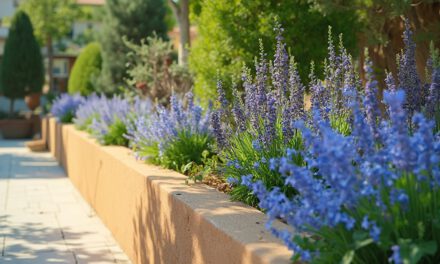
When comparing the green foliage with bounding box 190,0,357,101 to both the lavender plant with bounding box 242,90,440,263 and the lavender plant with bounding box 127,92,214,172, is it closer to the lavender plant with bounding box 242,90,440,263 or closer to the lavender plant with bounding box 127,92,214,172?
the lavender plant with bounding box 127,92,214,172

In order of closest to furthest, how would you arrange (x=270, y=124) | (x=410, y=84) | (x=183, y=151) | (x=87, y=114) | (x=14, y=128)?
(x=410, y=84), (x=270, y=124), (x=183, y=151), (x=87, y=114), (x=14, y=128)

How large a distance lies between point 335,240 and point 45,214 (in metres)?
5.82

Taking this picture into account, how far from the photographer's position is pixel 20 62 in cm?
2103

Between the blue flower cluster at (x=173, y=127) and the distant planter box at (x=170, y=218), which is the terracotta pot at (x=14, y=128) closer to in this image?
the distant planter box at (x=170, y=218)

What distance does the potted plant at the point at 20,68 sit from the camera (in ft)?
68.9

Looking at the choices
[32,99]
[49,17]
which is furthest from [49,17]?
[32,99]

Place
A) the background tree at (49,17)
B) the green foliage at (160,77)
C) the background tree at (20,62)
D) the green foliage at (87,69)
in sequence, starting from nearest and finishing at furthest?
the green foliage at (160,77) → the green foliage at (87,69) → the background tree at (20,62) → the background tree at (49,17)

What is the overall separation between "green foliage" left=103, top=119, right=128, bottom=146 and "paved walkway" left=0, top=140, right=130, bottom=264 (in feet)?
3.13

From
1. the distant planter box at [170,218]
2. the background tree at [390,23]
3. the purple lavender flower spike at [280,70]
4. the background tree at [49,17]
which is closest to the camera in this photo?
the distant planter box at [170,218]

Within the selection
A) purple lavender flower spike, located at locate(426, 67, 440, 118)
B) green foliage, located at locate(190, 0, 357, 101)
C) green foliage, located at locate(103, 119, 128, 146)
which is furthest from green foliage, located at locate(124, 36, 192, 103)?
purple lavender flower spike, located at locate(426, 67, 440, 118)

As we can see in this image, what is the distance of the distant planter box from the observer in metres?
2.76

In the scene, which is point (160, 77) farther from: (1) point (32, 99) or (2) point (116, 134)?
(1) point (32, 99)

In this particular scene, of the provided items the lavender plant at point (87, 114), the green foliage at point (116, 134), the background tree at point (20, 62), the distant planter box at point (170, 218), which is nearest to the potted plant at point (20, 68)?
the background tree at point (20, 62)

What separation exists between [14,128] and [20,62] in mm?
2408
